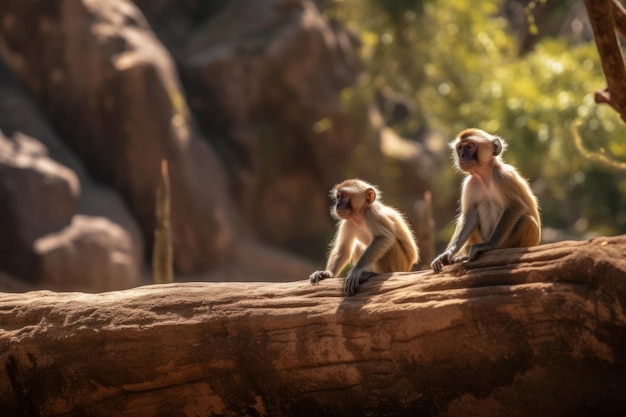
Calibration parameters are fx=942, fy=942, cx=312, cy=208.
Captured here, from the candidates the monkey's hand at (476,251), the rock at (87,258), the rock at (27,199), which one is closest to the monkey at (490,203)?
the monkey's hand at (476,251)

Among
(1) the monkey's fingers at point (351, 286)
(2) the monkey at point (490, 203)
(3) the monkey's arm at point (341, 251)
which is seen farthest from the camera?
(3) the monkey's arm at point (341, 251)

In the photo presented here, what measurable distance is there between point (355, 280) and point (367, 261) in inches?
28.5

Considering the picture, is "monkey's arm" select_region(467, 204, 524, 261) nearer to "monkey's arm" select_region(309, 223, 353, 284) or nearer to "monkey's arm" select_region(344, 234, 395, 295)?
"monkey's arm" select_region(344, 234, 395, 295)

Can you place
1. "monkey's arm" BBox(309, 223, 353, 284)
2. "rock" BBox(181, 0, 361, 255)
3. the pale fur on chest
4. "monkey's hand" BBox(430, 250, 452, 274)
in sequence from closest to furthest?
"monkey's hand" BBox(430, 250, 452, 274) → the pale fur on chest → "monkey's arm" BBox(309, 223, 353, 284) → "rock" BBox(181, 0, 361, 255)

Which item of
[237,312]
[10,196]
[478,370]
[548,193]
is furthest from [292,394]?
[548,193]

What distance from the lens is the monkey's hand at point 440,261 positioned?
6.45 m

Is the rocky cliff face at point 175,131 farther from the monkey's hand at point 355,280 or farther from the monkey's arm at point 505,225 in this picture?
the monkey's arm at point 505,225

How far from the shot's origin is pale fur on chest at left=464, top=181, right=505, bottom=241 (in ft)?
23.2

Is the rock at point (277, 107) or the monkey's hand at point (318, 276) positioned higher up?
the rock at point (277, 107)

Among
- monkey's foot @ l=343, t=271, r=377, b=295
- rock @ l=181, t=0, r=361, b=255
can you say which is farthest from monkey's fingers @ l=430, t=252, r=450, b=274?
rock @ l=181, t=0, r=361, b=255

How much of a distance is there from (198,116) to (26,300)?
41.1 ft

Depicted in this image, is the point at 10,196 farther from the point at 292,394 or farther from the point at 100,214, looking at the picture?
the point at 292,394

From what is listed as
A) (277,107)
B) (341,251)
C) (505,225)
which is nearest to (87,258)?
(277,107)

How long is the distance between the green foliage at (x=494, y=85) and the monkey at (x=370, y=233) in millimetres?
7739
